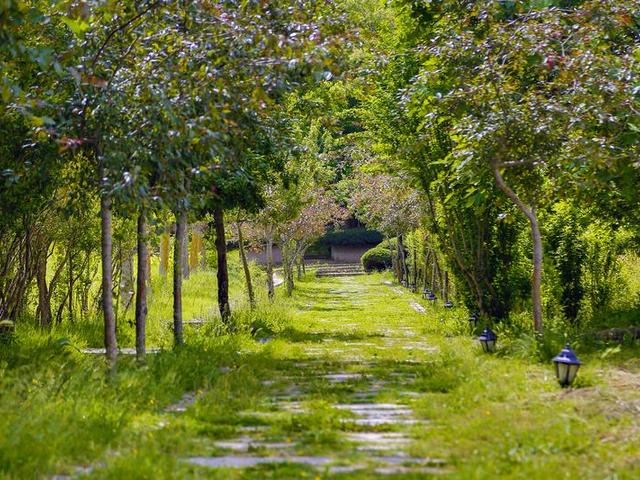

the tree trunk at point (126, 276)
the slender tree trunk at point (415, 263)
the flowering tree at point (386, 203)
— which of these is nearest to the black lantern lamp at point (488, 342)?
the tree trunk at point (126, 276)

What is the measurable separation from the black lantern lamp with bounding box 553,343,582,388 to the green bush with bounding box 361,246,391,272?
4191 centimetres

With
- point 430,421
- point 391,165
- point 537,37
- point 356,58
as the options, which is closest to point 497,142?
point 537,37

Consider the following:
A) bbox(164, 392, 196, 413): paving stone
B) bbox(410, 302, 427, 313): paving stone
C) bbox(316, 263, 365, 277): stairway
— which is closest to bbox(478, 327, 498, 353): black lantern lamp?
bbox(164, 392, 196, 413): paving stone

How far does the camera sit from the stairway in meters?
50.6

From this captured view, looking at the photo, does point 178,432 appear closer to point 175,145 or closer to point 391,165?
point 175,145

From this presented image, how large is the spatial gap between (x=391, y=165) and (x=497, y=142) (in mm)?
7852

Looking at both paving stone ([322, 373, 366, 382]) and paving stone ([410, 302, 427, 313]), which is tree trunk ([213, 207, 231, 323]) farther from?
paving stone ([410, 302, 427, 313])

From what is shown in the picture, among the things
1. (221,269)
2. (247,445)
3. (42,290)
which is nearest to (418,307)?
(221,269)

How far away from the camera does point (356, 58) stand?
10320 millimetres

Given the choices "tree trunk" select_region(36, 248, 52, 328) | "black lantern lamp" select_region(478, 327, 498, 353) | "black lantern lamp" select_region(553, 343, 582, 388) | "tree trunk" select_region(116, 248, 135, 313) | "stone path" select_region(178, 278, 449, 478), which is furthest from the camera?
"tree trunk" select_region(116, 248, 135, 313)

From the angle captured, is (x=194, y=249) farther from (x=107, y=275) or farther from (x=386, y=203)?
(x=107, y=275)

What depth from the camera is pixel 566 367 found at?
25.5ft

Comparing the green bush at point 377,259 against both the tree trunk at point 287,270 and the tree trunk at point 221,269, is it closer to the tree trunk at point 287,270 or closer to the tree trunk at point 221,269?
the tree trunk at point 287,270

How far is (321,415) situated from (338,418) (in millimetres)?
145
